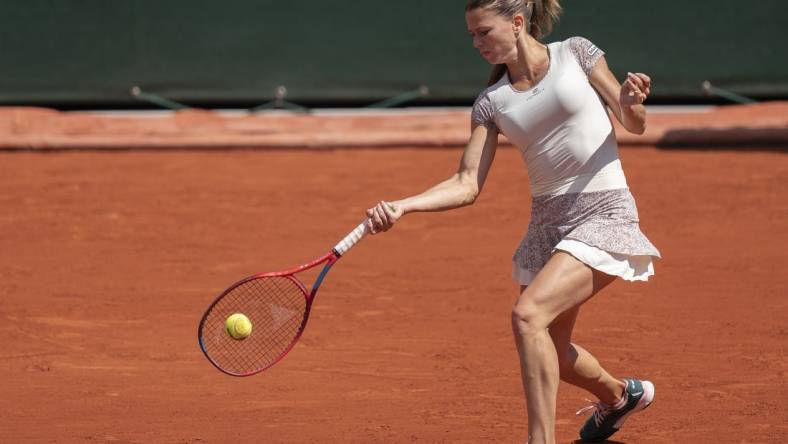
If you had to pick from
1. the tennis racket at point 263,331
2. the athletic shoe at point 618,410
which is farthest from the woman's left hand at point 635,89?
the athletic shoe at point 618,410

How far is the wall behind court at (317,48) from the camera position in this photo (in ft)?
37.6

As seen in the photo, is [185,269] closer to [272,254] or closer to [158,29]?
[272,254]

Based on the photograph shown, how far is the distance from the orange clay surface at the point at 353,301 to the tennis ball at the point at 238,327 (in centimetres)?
42

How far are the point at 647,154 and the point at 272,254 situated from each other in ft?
11.9

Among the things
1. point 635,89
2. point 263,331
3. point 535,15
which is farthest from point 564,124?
point 263,331

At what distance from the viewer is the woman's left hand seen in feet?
13.7

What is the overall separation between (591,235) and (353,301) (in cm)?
310

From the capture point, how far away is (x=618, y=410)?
4.96 metres

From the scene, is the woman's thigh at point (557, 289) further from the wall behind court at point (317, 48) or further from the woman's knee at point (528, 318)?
the wall behind court at point (317, 48)

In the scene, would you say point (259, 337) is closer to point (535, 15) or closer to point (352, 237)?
point (352, 237)

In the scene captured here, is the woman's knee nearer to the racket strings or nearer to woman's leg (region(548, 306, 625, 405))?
woman's leg (region(548, 306, 625, 405))

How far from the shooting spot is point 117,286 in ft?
25.3

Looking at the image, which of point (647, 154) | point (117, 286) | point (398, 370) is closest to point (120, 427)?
point (398, 370)

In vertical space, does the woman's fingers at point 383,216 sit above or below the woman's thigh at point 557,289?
above
